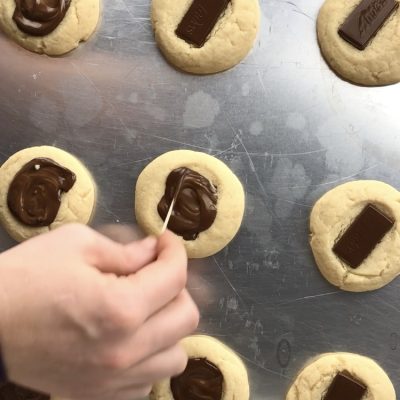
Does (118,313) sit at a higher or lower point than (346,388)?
higher

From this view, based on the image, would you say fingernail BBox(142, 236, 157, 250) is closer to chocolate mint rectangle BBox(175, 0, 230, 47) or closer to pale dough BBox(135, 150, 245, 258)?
pale dough BBox(135, 150, 245, 258)

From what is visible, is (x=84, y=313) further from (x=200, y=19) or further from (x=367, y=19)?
(x=367, y=19)

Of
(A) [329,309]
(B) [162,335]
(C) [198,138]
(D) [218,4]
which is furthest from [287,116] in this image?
(B) [162,335]

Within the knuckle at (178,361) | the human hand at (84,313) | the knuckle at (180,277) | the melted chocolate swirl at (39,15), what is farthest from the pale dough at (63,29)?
the knuckle at (178,361)

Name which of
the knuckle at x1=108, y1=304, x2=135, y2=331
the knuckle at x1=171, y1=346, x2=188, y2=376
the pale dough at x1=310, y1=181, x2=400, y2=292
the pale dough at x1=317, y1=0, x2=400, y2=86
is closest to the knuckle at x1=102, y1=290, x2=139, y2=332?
the knuckle at x1=108, y1=304, x2=135, y2=331

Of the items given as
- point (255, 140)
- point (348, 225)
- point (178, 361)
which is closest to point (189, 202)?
point (255, 140)

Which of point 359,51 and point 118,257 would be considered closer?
point 118,257

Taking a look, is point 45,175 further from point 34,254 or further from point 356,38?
point 356,38
